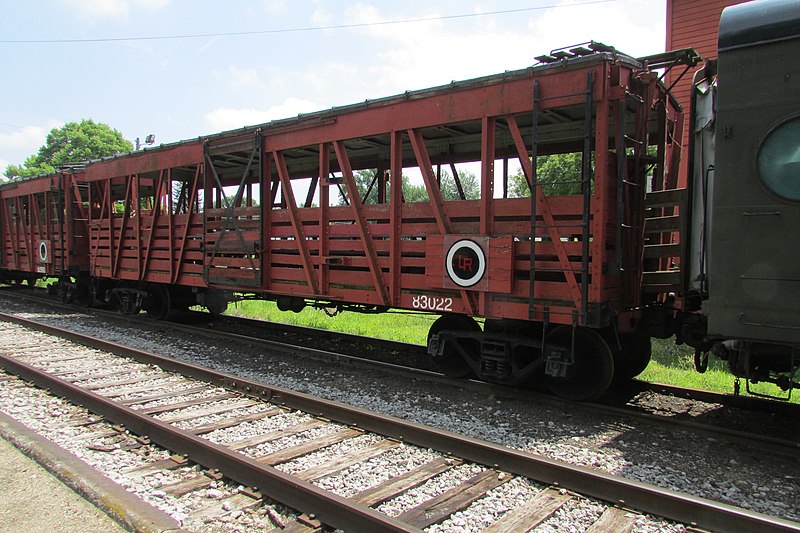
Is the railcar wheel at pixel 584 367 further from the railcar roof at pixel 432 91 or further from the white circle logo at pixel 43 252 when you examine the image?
the white circle logo at pixel 43 252

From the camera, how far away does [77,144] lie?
6128cm

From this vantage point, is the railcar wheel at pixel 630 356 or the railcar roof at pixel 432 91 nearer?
the railcar roof at pixel 432 91

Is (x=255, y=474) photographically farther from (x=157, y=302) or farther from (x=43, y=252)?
(x=43, y=252)

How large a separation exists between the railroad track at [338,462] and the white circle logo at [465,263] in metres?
1.98

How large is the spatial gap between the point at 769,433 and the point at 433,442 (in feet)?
10.6

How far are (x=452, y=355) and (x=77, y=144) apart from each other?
2692 inches

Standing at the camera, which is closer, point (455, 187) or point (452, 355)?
point (452, 355)

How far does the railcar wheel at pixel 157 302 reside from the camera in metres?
11.3

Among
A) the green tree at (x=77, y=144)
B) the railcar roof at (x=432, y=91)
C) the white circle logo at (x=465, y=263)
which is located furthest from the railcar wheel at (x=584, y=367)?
the green tree at (x=77, y=144)

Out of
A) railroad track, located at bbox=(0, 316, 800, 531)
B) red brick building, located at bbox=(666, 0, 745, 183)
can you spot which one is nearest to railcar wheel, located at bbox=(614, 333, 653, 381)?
railroad track, located at bbox=(0, 316, 800, 531)

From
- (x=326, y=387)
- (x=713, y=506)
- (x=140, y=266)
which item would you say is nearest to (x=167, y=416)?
(x=326, y=387)

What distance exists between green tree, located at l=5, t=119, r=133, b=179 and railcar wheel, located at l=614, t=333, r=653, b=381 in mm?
64881

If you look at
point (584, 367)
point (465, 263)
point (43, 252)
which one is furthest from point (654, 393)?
point (43, 252)

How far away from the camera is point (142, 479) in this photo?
12.7ft
